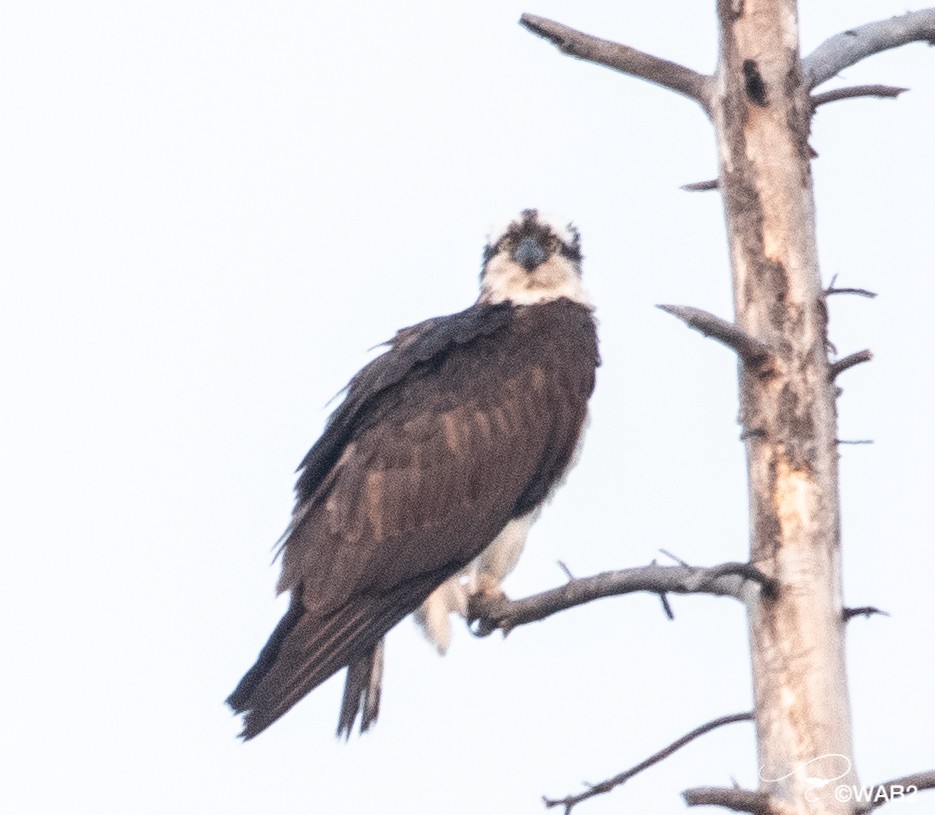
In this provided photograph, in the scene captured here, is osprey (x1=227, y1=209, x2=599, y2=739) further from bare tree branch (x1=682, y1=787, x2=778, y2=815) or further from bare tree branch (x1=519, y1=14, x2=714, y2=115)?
bare tree branch (x1=682, y1=787, x2=778, y2=815)

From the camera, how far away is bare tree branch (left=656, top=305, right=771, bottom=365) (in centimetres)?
584

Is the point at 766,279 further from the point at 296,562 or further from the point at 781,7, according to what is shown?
the point at 296,562

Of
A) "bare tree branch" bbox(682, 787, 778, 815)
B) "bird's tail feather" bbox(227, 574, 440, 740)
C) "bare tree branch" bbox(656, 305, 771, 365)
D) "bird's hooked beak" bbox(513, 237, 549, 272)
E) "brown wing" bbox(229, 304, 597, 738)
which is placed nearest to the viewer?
"bare tree branch" bbox(682, 787, 778, 815)

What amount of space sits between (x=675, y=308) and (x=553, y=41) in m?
1.56

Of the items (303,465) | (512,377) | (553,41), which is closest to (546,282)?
(512,377)

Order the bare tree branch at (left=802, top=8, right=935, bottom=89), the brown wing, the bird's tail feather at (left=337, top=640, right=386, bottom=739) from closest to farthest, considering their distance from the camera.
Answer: the bare tree branch at (left=802, top=8, right=935, bottom=89) → the brown wing → the bird's tail feather at (left=337, top=640, right=386, bottom=739)

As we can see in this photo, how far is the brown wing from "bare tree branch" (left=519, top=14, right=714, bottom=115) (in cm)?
214

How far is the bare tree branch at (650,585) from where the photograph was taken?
5938mm

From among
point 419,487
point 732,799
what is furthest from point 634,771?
point 419,487

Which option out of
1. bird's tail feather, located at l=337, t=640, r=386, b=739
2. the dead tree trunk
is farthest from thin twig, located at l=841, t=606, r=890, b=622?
bird's tail feather, located at l=337, t=640, r=386, b=739

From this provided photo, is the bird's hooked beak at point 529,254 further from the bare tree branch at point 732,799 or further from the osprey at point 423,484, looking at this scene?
the bare tree branch at point 732,799

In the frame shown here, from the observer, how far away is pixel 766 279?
21.1ft

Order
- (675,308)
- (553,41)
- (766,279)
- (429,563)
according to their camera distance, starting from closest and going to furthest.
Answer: (675,308) → (766,279) → (553,41) → (429,563)

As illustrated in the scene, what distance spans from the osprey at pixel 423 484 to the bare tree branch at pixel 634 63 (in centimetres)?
213
